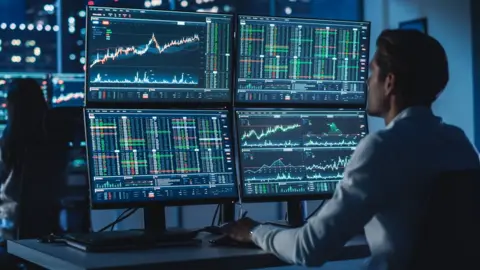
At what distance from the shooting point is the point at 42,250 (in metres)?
2.34

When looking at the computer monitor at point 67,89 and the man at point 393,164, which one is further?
the computer monitor at point 67,89

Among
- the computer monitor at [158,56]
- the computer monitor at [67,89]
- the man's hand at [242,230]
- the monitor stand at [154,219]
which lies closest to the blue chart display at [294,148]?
the computer monitor at [158,56]

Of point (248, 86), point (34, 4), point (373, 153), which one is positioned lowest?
point (373, 153)

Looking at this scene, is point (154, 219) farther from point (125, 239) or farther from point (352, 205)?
point (352, 205)

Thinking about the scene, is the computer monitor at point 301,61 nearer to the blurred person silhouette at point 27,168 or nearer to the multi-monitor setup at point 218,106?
the multi-monitor setup at point 218,106

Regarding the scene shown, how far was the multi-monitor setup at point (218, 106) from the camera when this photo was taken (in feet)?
8.60

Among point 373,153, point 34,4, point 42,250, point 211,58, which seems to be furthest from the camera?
point 34,4

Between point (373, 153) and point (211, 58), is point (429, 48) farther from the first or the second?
point (211, 58)

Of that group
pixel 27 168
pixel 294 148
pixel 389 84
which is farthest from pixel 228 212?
pixel 27 168

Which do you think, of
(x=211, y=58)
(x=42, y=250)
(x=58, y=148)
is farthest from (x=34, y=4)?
(x=42, y=250)

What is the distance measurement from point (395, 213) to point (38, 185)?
2.79 m

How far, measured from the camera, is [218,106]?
9.28 feet

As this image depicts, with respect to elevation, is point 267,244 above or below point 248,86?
below

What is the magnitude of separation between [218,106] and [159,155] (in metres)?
0.30
